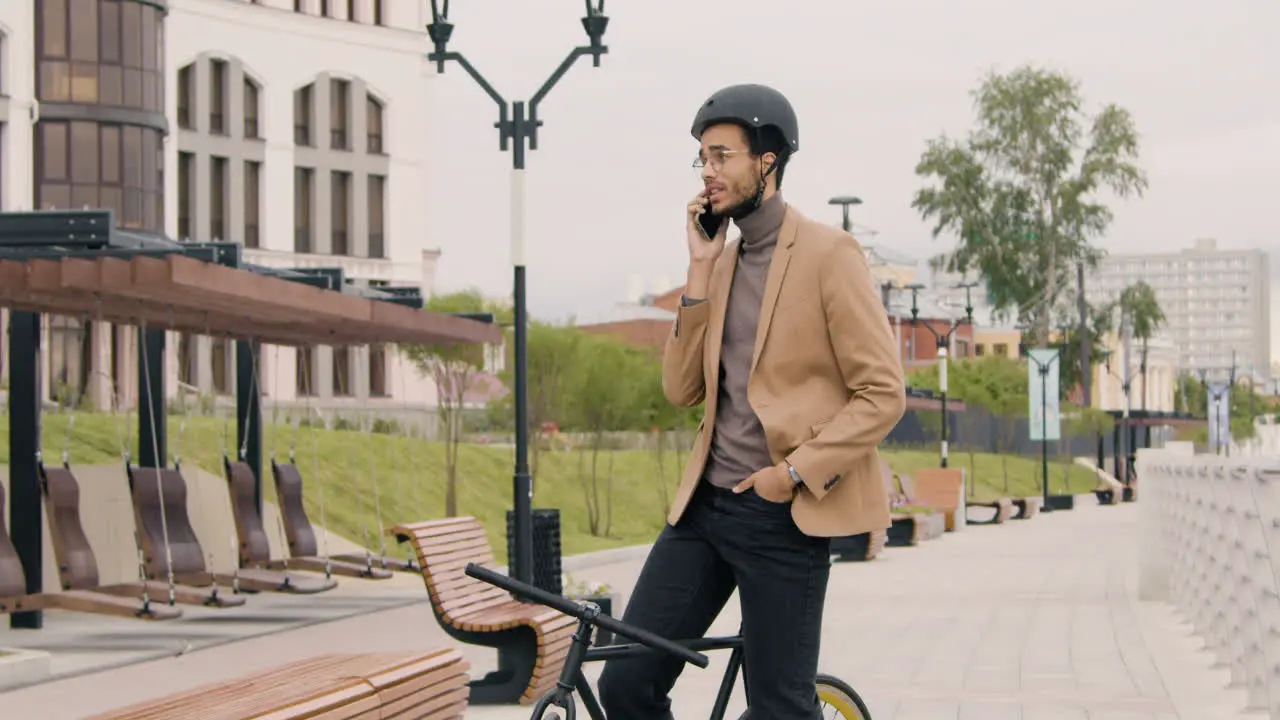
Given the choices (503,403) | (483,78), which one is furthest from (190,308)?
(503,403)

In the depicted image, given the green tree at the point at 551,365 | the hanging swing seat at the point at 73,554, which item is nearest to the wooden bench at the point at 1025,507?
the green tree at the point at 551,365

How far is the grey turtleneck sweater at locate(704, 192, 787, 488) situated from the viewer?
14.7ft

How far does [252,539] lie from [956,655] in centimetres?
865

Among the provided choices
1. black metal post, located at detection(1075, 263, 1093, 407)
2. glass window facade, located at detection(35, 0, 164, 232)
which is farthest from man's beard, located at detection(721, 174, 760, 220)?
black metal post, located at detection(1075, 263, 1093, 407)

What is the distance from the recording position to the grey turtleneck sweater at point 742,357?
177 inches

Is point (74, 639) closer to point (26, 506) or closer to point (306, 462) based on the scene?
point (26, 506)

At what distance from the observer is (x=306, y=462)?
106ft

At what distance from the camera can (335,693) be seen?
5191 millimetres

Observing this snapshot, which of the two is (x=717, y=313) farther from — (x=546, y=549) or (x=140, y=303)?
(x=140, y=303)

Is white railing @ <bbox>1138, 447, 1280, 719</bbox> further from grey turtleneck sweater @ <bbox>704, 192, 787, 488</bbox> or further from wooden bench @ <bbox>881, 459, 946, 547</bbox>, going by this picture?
wooden bench @ <bbox>881, 459, 946, 547</bbox>

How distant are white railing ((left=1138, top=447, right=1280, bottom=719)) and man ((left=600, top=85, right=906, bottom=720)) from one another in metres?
4.99

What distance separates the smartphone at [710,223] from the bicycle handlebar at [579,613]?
0.92 meters

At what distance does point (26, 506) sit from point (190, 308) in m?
1.99

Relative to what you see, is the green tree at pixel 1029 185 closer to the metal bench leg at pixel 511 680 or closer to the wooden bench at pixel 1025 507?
the wooden bench at pixel 1025 507
